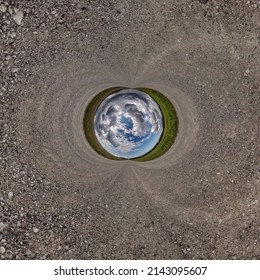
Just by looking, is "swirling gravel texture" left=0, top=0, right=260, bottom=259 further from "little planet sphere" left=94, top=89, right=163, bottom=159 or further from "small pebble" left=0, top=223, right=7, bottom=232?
"little planet sphere" left=94, top=89, right=163, bottom=159

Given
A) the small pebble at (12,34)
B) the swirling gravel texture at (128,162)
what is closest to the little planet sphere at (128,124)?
the swirling gravel texture at (128,162)

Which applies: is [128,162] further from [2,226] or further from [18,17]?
[18,17]

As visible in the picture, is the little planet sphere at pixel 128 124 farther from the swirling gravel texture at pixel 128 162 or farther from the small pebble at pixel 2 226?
the small pebble at pixel 2 226

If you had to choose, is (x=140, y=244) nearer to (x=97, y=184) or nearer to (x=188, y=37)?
(x=97, y=184)

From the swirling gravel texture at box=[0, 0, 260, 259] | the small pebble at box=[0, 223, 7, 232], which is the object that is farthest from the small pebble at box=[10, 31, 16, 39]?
the small pebble at box=[0, 223, 7, 232]
